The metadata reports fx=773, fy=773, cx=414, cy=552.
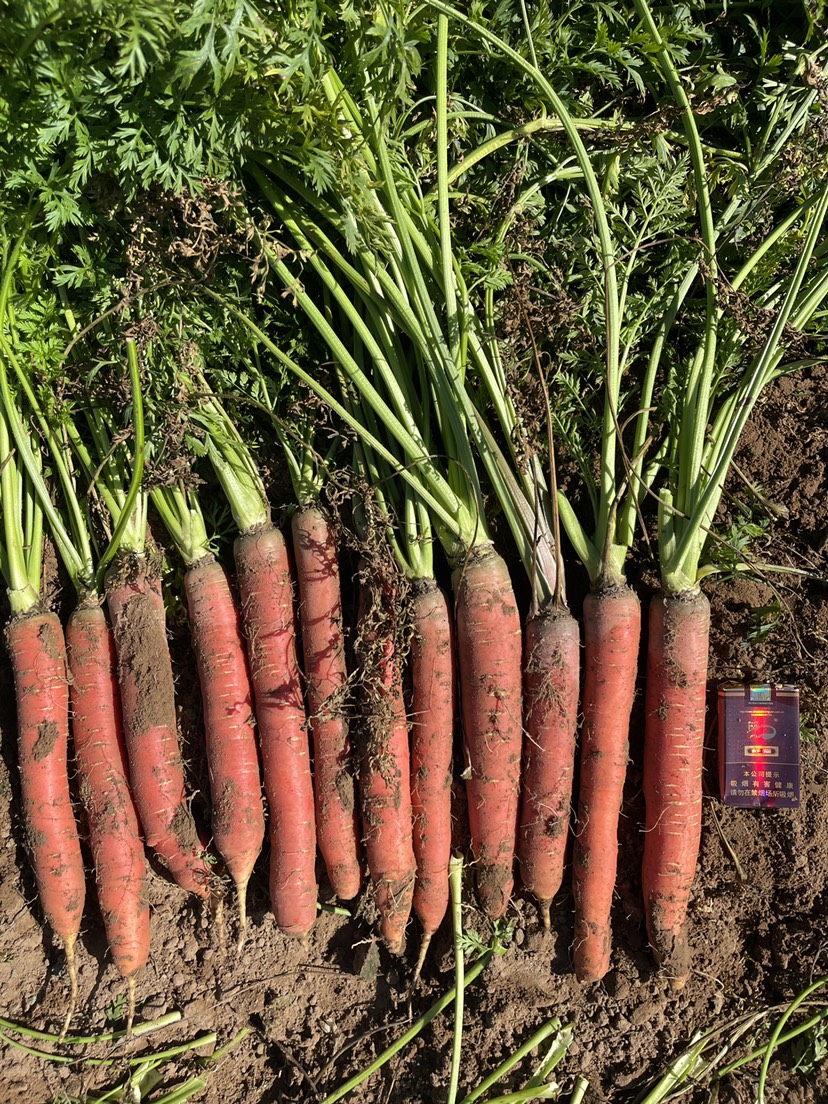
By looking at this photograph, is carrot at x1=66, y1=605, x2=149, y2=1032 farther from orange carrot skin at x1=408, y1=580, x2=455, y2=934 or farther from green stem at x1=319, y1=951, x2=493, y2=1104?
orange carrot skin at x1=408, y1=580, x2=455, y2=934

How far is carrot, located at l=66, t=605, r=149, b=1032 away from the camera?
8.96 ft

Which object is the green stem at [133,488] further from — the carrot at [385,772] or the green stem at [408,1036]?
the green stem at [408,1036]

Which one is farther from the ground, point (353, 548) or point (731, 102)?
point (731, 102)

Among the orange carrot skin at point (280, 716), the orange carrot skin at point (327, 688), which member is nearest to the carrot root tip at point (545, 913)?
the orange carrot skin at point (327, 688)

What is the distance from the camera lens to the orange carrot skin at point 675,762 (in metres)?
2.59

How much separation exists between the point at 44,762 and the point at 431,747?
137cm

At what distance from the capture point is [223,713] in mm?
2707

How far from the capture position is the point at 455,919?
2.64 m

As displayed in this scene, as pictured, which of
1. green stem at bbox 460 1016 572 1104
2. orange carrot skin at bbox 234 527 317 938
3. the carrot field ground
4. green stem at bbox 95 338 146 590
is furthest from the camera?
orange carrot skin at bbox 234 527 317 938

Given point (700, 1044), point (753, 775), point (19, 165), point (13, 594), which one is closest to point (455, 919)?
point (700, 1044)

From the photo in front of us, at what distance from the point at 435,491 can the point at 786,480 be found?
131 cm

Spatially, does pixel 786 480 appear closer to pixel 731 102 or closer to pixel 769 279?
pixel 769 279

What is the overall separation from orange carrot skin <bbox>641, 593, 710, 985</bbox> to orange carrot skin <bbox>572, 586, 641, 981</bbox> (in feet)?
0.32

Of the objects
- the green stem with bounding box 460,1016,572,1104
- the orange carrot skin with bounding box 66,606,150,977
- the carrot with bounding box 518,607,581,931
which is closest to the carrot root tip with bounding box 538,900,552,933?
the carrot with bounding box 518,607,581,931
